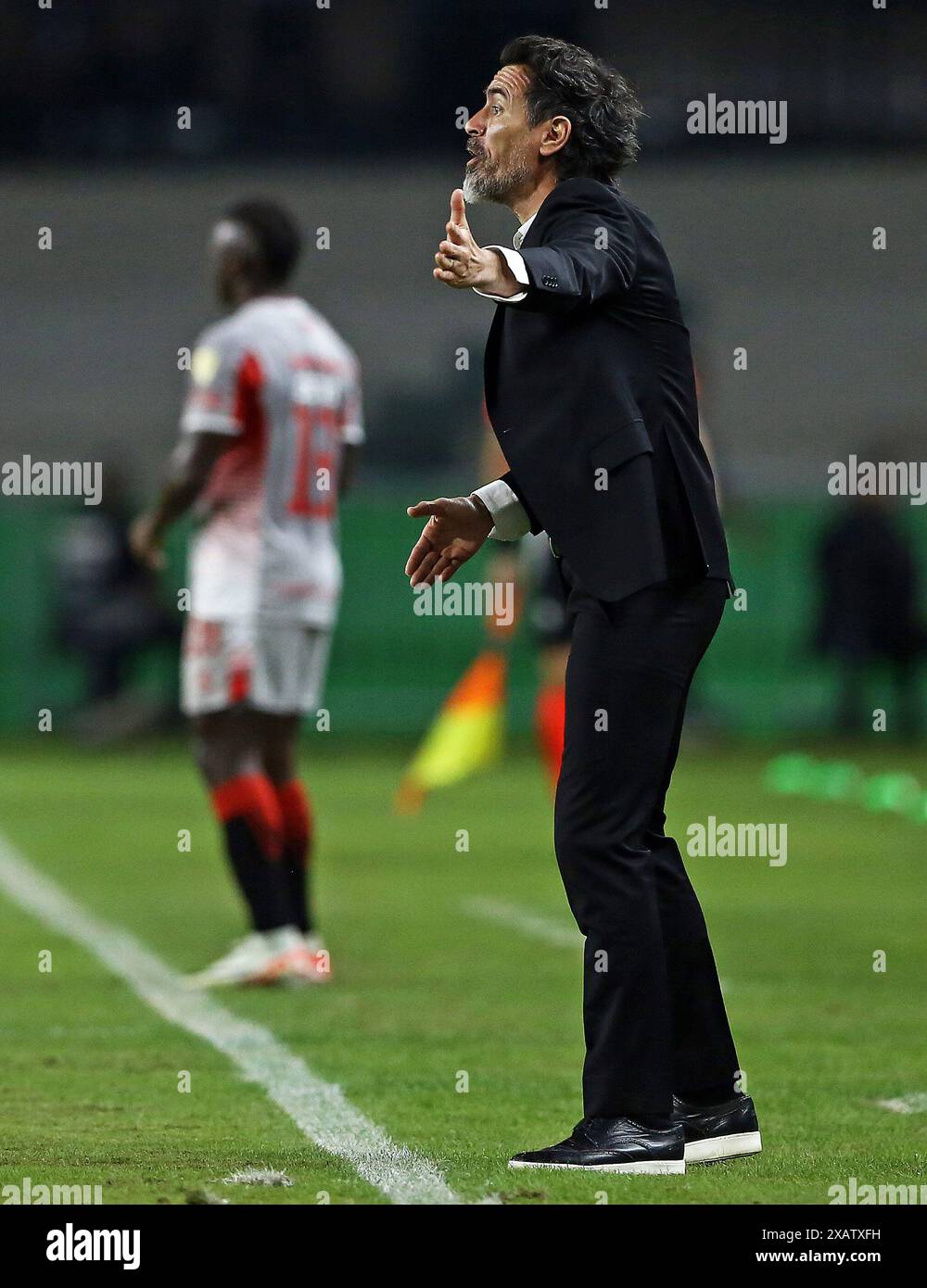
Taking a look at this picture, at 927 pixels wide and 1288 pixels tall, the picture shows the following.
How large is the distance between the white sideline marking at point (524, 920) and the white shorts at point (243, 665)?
159 cm

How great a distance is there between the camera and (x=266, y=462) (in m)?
8.04

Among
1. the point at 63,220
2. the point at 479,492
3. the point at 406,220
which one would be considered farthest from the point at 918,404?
the point at 479,492

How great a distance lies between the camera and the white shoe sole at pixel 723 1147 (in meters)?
4.82

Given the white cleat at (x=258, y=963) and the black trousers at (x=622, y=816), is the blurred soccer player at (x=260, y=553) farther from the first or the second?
the black trousers at (x=622, y=816)

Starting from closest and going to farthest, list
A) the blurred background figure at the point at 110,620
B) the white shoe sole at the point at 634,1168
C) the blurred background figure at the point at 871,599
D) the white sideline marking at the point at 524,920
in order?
the white shoe sole at the point at 634,1168 → the white sideline marking at the point at 524,920 → the blurred background figure at the point at 871,599 → the blurred background figure at the point at 110,620

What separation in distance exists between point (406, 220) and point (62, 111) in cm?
453

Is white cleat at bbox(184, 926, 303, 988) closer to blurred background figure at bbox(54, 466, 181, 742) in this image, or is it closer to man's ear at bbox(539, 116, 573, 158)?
man's ear at bbox(539, 116, 573, 158)

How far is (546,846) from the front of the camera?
500 inches

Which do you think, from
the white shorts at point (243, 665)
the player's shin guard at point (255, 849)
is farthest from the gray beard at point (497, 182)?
the player's shin guard at point (255, 849)

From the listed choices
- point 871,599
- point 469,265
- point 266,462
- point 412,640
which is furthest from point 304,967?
point 412,640

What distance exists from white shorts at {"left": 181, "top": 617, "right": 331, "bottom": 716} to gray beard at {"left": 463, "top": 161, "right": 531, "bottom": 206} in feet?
10.6

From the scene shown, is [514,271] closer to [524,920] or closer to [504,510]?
[504,510]
